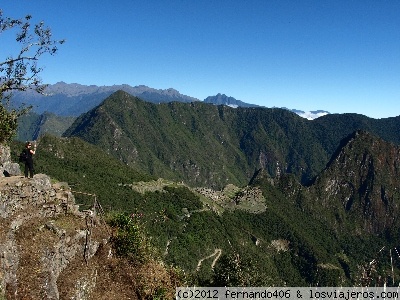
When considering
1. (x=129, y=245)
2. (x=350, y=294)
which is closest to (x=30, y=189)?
(x=129, y=245)

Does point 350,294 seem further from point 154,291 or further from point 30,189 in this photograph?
point 30,189

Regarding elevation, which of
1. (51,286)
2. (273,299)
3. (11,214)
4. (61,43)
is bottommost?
(51,286)

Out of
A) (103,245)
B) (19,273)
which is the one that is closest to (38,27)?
(103,245)

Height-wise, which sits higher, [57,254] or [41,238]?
[41,238]

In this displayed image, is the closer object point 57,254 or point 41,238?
point 41,238

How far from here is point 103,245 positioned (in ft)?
110

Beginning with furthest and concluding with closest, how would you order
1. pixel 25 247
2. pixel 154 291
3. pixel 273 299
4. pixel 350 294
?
1. pixel 154 291
2. pixel 25 247
3. pixel 273 299
4. pixel 350 294

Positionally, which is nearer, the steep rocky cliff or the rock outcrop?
the rock outcrop

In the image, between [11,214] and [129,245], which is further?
[129,245]

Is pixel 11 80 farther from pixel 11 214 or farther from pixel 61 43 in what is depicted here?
pixel 11 214

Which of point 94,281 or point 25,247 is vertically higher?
point 25,247

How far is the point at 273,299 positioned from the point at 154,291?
13.5 m

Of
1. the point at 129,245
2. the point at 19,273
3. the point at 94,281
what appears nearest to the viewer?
the point at 19,273

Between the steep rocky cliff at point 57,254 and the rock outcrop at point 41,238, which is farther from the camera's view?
the steep rocky cliff at point 57,254
